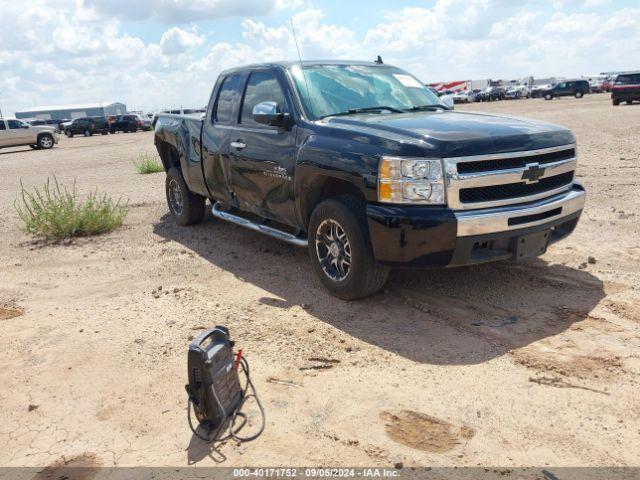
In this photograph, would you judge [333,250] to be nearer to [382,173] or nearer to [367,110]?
[382,173]

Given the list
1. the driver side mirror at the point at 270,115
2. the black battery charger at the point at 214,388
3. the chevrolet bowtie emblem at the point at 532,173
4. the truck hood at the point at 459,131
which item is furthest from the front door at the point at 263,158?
the black battery charger at the point at 214,388

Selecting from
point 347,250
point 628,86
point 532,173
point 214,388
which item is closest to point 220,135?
point 347,250

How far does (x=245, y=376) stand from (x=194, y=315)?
119 cm

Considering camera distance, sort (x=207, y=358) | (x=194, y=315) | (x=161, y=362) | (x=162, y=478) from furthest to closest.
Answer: (x=194, y=315) → (x=161, y=362) → (x=207, y=358) → (x=162, y=478)

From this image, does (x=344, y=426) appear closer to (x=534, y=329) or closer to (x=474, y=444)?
(x=474, y=444)

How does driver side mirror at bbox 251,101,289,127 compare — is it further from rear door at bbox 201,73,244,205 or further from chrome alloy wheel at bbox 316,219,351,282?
rear door at bbox 201,73,244,205

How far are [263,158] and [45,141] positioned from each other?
1037 inches

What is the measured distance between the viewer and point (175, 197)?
7.57m

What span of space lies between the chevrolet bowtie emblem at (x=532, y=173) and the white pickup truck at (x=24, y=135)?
27.8m

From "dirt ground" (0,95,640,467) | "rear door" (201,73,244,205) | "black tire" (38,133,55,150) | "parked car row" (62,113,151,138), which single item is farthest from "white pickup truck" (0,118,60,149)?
"rear door" (201,73,244,205)

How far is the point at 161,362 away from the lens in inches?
144

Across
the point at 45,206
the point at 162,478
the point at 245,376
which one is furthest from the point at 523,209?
the point at 45,206

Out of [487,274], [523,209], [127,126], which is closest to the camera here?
[523,209]

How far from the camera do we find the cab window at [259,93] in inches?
199
